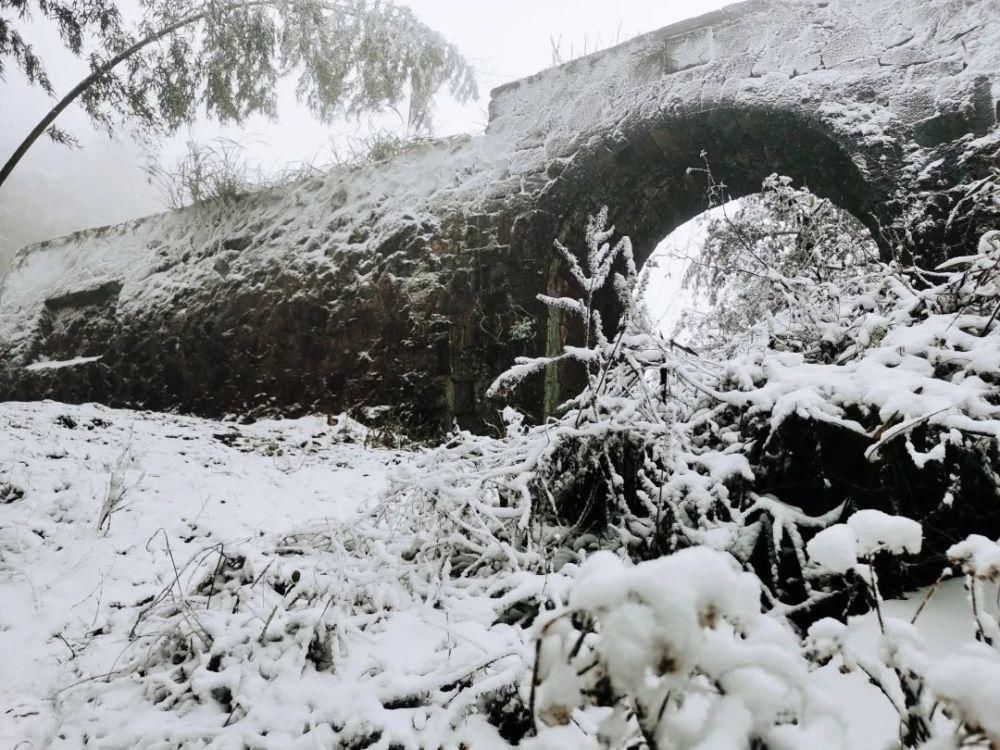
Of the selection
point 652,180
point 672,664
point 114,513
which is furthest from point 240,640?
point 652,180

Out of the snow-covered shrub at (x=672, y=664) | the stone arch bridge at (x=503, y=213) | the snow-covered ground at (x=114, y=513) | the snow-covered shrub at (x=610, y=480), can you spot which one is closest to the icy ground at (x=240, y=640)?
the snow-covered ground at (x=114, y=513)

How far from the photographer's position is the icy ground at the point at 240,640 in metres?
1.23

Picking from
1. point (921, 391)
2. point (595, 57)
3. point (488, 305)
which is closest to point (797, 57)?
point (595, 57)

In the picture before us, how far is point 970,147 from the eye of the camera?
2865mm

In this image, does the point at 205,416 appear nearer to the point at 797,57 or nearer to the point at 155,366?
the point at 155,366

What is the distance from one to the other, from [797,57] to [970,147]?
3.90ft

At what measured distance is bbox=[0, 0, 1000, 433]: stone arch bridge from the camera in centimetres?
310

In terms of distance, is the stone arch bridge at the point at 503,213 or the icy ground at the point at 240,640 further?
the stone arch bridge at the point at 503,213

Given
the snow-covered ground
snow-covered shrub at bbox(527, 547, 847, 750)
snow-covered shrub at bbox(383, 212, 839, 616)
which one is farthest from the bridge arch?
snow-covered shrub at bbox(527, 547, 847, 750)

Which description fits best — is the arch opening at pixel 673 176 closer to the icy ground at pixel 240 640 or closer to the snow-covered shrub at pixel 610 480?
the snow-covered shrub at pixel 610 480

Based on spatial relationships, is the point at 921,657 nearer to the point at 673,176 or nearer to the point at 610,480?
the point at 610,480

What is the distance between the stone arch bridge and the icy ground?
2.21 m

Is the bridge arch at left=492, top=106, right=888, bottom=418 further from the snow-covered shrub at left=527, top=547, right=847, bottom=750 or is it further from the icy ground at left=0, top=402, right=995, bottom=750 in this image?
the snow-covered shrub at left=527, top=547, right=847, bottom=750

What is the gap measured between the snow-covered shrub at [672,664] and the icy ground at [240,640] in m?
0.52
